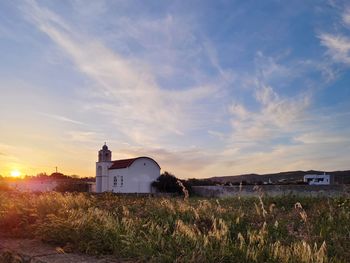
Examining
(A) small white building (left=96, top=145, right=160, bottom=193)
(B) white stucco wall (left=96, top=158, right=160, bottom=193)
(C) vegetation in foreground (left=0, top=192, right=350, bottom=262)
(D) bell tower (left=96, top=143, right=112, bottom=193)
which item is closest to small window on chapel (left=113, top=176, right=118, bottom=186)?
(A) small white building (left=96, top=145, right=160, bottom=193)

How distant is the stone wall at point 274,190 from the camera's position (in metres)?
16.5

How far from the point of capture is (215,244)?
185 inches

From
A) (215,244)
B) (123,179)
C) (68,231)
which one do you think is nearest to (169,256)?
(215,244)

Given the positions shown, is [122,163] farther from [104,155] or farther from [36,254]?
[36,254]

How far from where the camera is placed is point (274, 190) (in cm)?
2188

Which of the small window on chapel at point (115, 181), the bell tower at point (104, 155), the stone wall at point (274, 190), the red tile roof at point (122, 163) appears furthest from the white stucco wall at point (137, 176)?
the stone wall at point (274, 190)

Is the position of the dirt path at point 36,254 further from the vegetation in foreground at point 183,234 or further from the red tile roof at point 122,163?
the red tile roof at point 122,163

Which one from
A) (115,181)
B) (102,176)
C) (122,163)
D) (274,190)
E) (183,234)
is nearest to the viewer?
(183,234)

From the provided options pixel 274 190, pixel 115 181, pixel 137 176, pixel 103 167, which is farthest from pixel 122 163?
pixel 274 190

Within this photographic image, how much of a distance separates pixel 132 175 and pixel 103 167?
5.51m

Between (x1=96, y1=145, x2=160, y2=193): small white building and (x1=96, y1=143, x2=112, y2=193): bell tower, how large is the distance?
0.13 meters

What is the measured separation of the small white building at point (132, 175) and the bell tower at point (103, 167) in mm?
128

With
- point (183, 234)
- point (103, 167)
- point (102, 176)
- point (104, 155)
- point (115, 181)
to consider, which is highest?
point (104, 155)

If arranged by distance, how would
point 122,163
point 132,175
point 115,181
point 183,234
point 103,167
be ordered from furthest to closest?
point 103,167 → point 115,181 → point 122,163 → point 132,175 → point 183,234
